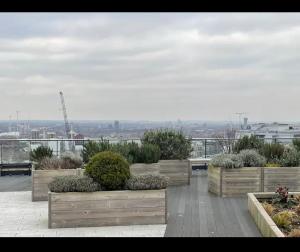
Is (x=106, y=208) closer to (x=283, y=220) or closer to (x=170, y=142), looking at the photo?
(x=283, y=220)

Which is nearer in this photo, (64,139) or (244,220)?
(244,220)

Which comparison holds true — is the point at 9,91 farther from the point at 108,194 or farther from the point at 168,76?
the point at 108,194

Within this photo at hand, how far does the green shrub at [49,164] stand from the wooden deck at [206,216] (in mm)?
1860

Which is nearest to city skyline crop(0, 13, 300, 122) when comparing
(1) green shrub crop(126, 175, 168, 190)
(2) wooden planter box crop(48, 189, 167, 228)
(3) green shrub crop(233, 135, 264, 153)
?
(3) green shrub crop(233, 135, 264, 153)

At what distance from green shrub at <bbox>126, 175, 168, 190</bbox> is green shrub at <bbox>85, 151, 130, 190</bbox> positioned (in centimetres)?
11

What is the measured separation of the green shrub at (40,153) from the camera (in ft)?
27.2

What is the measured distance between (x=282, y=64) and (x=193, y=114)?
2579 mm

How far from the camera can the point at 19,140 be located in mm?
10750

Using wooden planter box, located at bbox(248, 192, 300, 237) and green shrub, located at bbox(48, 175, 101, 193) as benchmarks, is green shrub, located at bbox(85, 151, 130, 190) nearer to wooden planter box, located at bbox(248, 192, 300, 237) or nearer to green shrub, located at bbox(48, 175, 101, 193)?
green shrub, located at bbox(48, 175, 101, 193)

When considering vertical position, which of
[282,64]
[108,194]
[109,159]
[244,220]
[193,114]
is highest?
Answer: [282,64]

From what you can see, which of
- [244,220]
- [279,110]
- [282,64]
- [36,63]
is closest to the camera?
[244,220]

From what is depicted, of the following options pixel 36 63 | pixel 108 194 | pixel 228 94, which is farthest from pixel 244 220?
pixel 36 63

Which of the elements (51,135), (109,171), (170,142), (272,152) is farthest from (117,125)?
(109,171)

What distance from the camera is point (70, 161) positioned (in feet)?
25.4
